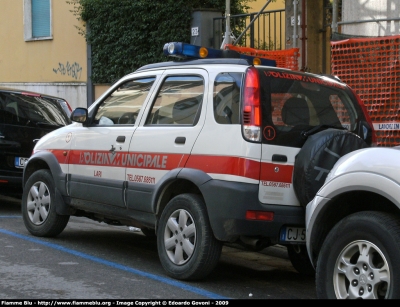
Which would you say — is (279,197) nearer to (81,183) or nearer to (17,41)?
(81,183)

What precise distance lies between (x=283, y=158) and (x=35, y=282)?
225cm

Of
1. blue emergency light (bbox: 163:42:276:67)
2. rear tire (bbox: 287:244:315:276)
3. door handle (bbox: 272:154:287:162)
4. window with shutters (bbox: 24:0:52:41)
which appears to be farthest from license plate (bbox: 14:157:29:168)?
window with shutters (bbox: 24:0:52:41)

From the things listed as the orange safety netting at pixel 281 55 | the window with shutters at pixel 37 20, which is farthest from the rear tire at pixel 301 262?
the window with shutters at pixel 37 20

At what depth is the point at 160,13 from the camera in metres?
16.7

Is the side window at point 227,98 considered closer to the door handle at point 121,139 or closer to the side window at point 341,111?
the side window at point 341,111

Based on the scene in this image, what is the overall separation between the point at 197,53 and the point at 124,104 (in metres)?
1.01

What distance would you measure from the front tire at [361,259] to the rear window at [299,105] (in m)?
1.27

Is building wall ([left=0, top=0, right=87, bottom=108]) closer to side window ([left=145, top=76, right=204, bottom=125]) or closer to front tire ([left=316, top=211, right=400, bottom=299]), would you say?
side window ([left=145, top=76, right=204, bottom=125])

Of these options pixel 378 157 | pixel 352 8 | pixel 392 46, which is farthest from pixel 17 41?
pixel 378 157

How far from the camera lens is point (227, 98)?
6.19 metres

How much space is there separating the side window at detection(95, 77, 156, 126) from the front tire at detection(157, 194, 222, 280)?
Answer: 1.19 meters

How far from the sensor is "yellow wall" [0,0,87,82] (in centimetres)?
1945

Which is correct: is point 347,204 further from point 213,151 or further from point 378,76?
point 378,76

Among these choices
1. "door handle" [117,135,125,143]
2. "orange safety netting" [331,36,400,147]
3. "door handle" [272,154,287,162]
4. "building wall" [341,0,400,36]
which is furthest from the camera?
"building wall" [341,0,400,36]
